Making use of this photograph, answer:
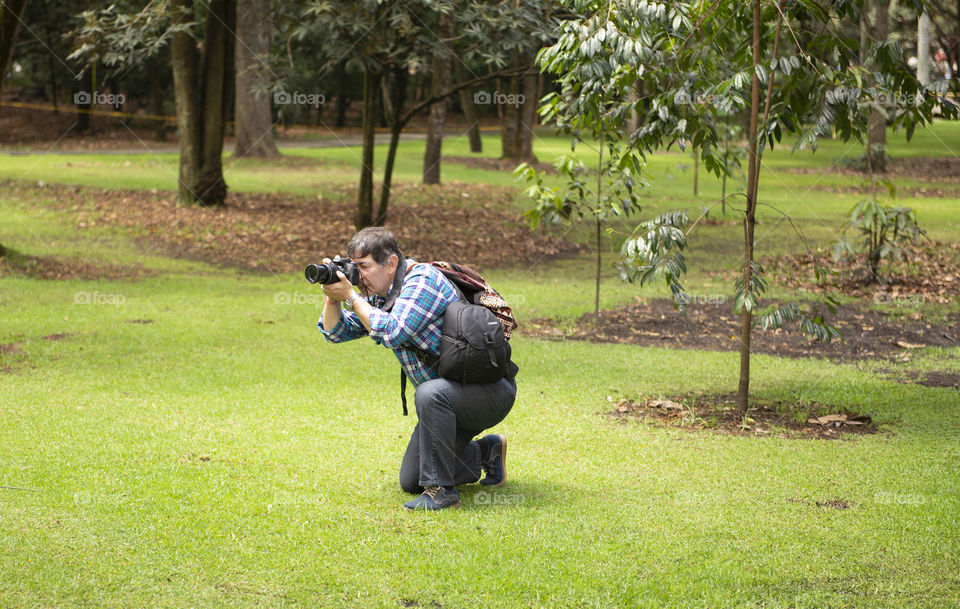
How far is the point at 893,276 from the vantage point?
45.2 feet

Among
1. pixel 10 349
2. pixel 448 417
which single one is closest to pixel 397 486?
pixel 448 417

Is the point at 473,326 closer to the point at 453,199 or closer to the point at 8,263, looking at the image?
the point at 8,263

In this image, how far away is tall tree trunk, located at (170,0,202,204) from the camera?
56.3ft

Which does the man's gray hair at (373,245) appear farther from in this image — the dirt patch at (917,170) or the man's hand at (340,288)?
the dirt patch at (917,170)

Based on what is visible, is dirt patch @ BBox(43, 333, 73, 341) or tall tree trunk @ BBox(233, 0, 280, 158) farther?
tall tree trunk @ BBox(233, 0, 280, 158)

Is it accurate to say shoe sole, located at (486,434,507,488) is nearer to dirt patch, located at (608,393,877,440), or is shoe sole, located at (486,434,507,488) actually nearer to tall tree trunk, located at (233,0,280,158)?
dirt patch, located at (608,393,877,440)

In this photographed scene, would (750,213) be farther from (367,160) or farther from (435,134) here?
(435,134)

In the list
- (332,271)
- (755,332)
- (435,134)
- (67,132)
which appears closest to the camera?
(332,271)

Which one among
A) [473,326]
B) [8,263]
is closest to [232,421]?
[473,326]

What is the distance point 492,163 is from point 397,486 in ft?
84.3

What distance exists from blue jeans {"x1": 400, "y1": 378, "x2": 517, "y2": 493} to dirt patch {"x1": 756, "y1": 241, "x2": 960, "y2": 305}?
7.80m

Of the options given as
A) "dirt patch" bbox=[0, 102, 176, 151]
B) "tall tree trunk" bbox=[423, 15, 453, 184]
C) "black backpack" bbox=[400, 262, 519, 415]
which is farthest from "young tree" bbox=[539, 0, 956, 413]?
"dirt patch" bbox=[0, 102, 176, 151]

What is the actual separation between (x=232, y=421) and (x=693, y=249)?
480 inches

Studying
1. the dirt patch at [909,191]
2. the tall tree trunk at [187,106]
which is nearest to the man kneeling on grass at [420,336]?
the tall tree trunk at [187,106]
